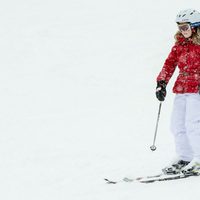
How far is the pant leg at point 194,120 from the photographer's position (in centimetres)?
670

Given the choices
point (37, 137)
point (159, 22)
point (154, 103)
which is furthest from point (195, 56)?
point (159, 22)

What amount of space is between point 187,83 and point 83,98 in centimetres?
717

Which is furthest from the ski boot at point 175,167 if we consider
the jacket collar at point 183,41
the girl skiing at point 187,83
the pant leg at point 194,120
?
the jacket collar at point 183,41

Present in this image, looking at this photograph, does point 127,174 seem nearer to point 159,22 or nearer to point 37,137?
point 37,137

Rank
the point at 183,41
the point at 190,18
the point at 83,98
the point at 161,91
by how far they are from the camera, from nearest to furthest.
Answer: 1. the point at 190,18
2. the point at 183,41
3. the point at 161,91
4. the point at 83,98

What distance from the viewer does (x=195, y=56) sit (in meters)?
6.62

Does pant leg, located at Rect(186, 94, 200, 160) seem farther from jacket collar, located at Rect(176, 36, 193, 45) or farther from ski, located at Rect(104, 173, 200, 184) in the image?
jacket collar, located at Rect(176, 36, 193, 45)

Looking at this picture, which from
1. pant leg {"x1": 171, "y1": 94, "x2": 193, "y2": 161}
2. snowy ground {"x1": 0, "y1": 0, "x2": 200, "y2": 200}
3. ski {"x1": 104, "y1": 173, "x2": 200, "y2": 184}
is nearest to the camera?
ski {"x1": 104, "y1": 173, "x2": 200, "y2": 184}

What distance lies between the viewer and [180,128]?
698cm

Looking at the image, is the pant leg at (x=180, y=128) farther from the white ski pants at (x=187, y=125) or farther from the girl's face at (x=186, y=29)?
the girl's face at (x=186, y=29)

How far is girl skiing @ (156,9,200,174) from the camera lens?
6676 mm

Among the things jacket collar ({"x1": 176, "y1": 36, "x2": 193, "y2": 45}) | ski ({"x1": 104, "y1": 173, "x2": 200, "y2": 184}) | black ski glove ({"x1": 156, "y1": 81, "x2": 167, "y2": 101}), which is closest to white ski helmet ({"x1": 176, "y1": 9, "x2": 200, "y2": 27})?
jacket collar ({"x1": 176, "y1": 36, "x2": 193, "y2": 45})

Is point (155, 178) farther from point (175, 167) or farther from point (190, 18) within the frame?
point (190, 18)

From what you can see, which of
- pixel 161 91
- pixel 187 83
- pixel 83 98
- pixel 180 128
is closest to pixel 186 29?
pixel 187 83
